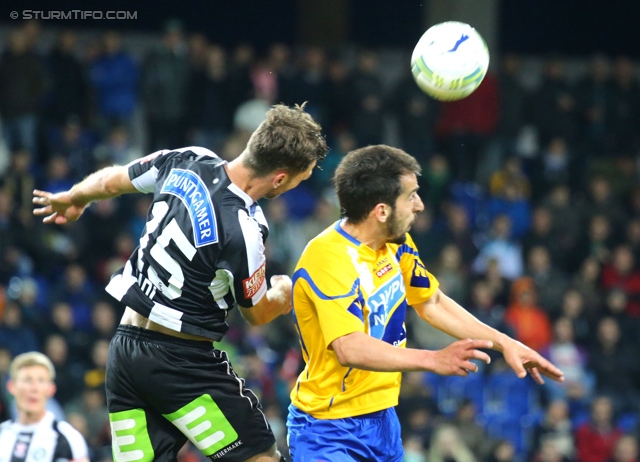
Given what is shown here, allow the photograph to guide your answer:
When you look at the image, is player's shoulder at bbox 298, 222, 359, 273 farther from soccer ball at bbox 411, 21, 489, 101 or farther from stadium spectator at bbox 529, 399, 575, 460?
stadium spectator at bbox 529, 399, 575, 460

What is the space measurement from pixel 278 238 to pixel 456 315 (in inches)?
314

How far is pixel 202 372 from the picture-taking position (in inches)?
196

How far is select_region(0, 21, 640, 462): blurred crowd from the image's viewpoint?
11.5m

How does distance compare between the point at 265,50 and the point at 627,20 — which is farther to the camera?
the point at 627,20

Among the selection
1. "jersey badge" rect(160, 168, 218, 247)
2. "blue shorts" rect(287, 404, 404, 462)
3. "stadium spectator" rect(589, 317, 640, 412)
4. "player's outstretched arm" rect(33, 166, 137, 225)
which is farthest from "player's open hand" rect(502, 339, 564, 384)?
"stadium spectator" rect(589, 317, 640, 412)

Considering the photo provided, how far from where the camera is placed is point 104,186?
5.38 m

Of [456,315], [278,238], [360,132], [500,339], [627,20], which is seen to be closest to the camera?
[500,339]

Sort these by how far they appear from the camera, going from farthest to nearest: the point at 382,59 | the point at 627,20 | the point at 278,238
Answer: the point at 627,20 < the point at 382,59 < the point at 278,238

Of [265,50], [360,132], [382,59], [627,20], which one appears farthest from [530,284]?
[627,20]

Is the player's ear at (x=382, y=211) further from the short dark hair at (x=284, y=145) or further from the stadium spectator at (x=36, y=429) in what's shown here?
the stadium spectator at (x=36, y=429)

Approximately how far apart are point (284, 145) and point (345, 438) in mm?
1527

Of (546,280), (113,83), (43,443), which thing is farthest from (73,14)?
(43,443)

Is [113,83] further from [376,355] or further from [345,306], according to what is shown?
[376,355]

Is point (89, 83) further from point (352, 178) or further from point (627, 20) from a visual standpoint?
point (627, 20)
